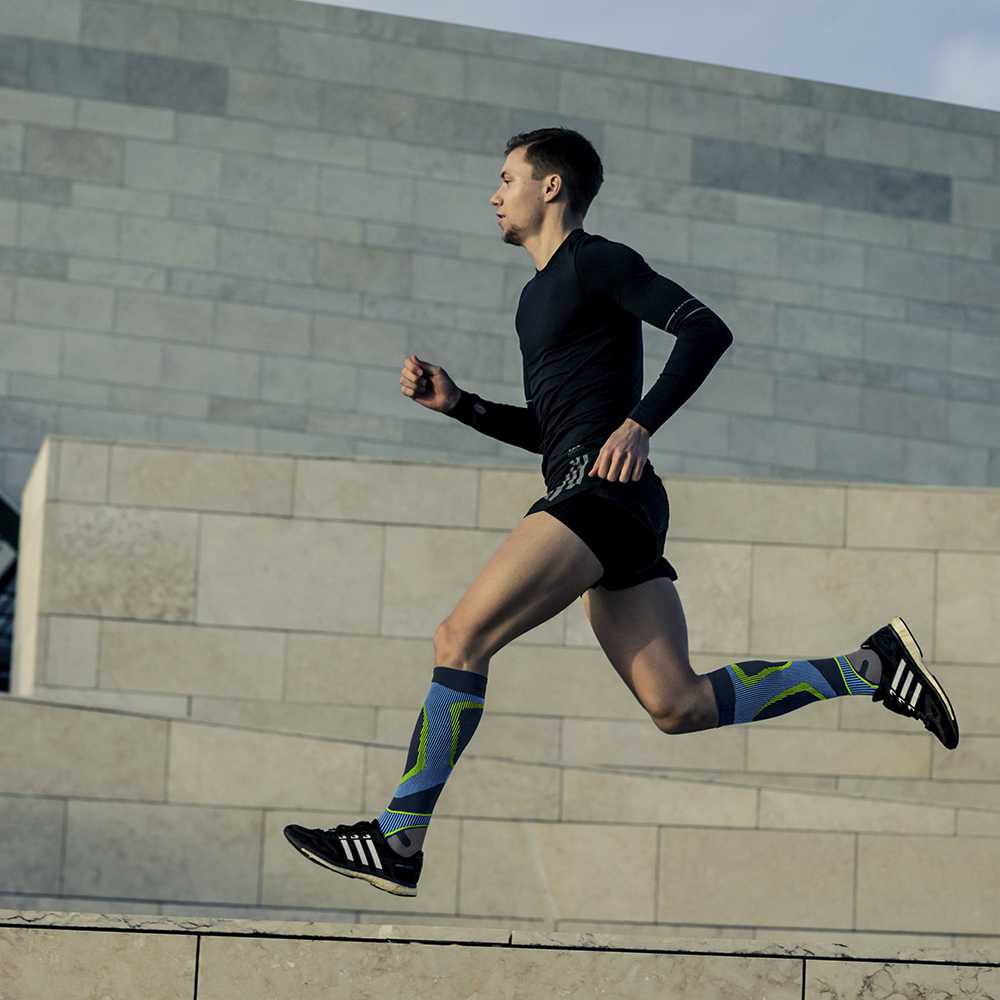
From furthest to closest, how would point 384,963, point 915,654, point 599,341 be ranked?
point 915,654 → point 599,341 → point 384,963

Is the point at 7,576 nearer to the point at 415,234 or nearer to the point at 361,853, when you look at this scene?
the point at 415,234

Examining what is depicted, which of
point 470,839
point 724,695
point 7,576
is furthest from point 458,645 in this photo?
point 7,576

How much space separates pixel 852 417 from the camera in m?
18.6

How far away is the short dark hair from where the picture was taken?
18.2 feet

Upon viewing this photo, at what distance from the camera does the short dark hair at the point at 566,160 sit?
18.2ft

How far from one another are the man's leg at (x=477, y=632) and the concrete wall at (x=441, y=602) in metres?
6.45

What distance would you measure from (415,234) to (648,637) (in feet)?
42.0

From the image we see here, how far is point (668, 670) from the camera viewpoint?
5398mm

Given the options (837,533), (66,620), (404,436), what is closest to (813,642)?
(837,533)

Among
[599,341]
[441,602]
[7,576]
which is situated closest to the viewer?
[599,341]

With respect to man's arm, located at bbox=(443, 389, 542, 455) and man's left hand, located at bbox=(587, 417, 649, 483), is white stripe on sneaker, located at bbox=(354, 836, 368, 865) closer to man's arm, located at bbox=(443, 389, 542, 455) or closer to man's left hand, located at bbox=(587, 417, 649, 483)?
man's left hand, located at bbox=(587, 417, 649, 483)

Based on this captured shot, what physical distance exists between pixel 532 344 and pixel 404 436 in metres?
11.8

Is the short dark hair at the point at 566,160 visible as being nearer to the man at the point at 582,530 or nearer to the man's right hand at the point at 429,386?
the man at the point at 582,530

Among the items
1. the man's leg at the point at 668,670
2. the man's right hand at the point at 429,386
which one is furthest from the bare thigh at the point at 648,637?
the man's right hand at the point at 429,386
